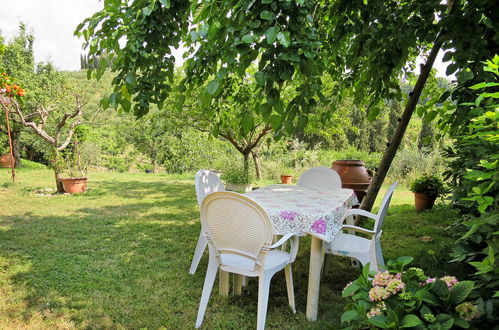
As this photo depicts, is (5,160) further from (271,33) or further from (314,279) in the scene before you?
(271,33)

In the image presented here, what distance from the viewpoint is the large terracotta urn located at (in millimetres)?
5180

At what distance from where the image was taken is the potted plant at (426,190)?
5793mm

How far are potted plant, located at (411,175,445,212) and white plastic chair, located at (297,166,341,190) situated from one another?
2653 mm

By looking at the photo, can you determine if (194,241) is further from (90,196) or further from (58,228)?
(90,196)

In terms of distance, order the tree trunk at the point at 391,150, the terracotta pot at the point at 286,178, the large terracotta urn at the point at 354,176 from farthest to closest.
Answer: the terracotta pot at the point at 286,178, the large terracotta urn at the point at 354,176, the tree trunk at the point at 391,150

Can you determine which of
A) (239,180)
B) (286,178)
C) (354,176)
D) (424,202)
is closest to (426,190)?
(424,202)

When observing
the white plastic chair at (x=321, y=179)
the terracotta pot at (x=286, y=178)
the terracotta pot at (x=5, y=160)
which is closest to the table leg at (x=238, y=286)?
the white plastic chair at (x=321, y=179)

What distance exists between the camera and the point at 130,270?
3.14m

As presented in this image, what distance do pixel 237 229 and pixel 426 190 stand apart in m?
A: 5.08

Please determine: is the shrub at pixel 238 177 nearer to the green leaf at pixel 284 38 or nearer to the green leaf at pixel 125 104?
the green leaf at pixel 125 104

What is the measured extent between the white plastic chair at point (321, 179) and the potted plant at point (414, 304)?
2.88 metres

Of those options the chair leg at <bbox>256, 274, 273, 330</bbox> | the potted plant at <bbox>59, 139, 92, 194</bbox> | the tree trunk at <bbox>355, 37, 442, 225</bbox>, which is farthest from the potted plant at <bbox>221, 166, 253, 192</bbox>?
the chair leg at <bbox>256, 274, 273, 330</bbox>

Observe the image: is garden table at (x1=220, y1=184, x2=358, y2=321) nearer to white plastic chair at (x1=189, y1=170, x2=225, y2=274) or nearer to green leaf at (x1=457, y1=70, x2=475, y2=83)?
white plastic chair at (x1=189, y1=170, x2=225, y2=274)

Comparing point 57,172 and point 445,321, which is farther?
point 57,172
